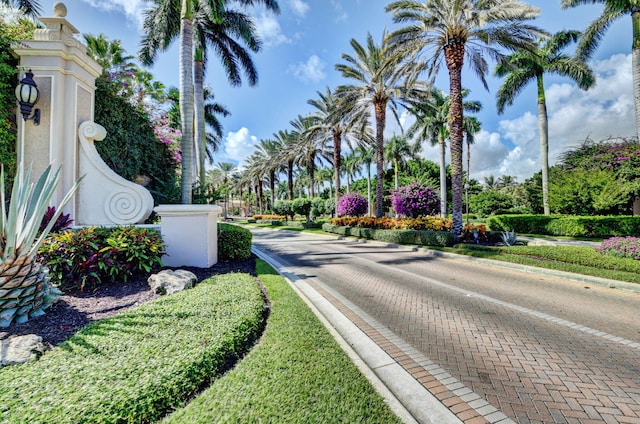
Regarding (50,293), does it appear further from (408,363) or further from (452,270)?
(452,270)

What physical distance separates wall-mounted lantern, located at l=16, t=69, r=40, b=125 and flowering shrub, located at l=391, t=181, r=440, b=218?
18.7m

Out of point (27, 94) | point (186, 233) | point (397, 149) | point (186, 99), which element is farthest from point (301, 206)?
point (27, 94)

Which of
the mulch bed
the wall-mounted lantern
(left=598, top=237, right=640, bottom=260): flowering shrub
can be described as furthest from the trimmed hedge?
the wall-mounted lantern

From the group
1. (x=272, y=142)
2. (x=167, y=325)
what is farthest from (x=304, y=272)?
(x=272, y=142)

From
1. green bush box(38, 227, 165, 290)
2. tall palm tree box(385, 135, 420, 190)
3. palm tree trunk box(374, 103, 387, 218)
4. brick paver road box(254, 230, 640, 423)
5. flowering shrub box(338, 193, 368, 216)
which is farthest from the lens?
tall palm tree box(385, 135, 420, 190)

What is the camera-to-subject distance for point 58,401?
2291mm

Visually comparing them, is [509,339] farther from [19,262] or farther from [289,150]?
[289,150]

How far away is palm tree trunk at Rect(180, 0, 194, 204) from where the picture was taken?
33.0 feet

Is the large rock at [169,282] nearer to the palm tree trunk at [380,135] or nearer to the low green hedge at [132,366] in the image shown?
the low green hedge at [132,366]

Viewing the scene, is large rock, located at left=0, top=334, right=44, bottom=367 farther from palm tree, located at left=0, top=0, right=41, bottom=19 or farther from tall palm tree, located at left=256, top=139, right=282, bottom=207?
tall palm tree, located at left=256, top=139, right=282, bottom=207

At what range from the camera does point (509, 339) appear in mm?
4309

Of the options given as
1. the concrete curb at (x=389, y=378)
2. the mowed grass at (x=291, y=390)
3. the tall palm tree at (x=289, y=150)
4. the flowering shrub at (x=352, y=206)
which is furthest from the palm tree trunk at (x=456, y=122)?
the tall palm tree at (x=289, y=150)

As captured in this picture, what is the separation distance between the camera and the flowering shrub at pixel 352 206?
2672cm

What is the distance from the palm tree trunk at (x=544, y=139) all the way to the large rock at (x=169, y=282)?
25928 mm
